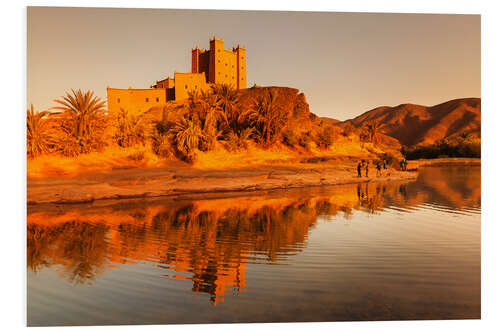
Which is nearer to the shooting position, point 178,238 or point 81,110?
point 178,238

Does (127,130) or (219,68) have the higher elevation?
(219,68)

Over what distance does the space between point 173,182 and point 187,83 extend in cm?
3057

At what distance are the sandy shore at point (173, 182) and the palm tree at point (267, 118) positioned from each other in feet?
13.6

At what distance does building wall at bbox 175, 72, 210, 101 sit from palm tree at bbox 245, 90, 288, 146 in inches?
677

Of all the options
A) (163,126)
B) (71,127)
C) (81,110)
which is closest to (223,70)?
(163,126)

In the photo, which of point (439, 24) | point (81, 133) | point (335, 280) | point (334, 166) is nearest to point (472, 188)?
point (334, 166)

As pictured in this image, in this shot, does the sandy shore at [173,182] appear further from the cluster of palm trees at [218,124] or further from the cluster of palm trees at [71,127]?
the cluster of palm trees at [218,124]

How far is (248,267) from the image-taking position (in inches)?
193

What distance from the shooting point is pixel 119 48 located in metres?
8.09

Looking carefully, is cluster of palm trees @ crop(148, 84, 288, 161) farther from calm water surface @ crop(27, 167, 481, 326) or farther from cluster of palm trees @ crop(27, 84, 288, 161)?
calm water surface @ crop(27, 167, 481, 326)

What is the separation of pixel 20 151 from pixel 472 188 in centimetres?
1764

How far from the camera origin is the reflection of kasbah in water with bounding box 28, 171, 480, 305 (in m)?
4.95

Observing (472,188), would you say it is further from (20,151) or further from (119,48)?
(20,151)

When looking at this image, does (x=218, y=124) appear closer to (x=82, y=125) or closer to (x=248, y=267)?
(x=82, y=125)
